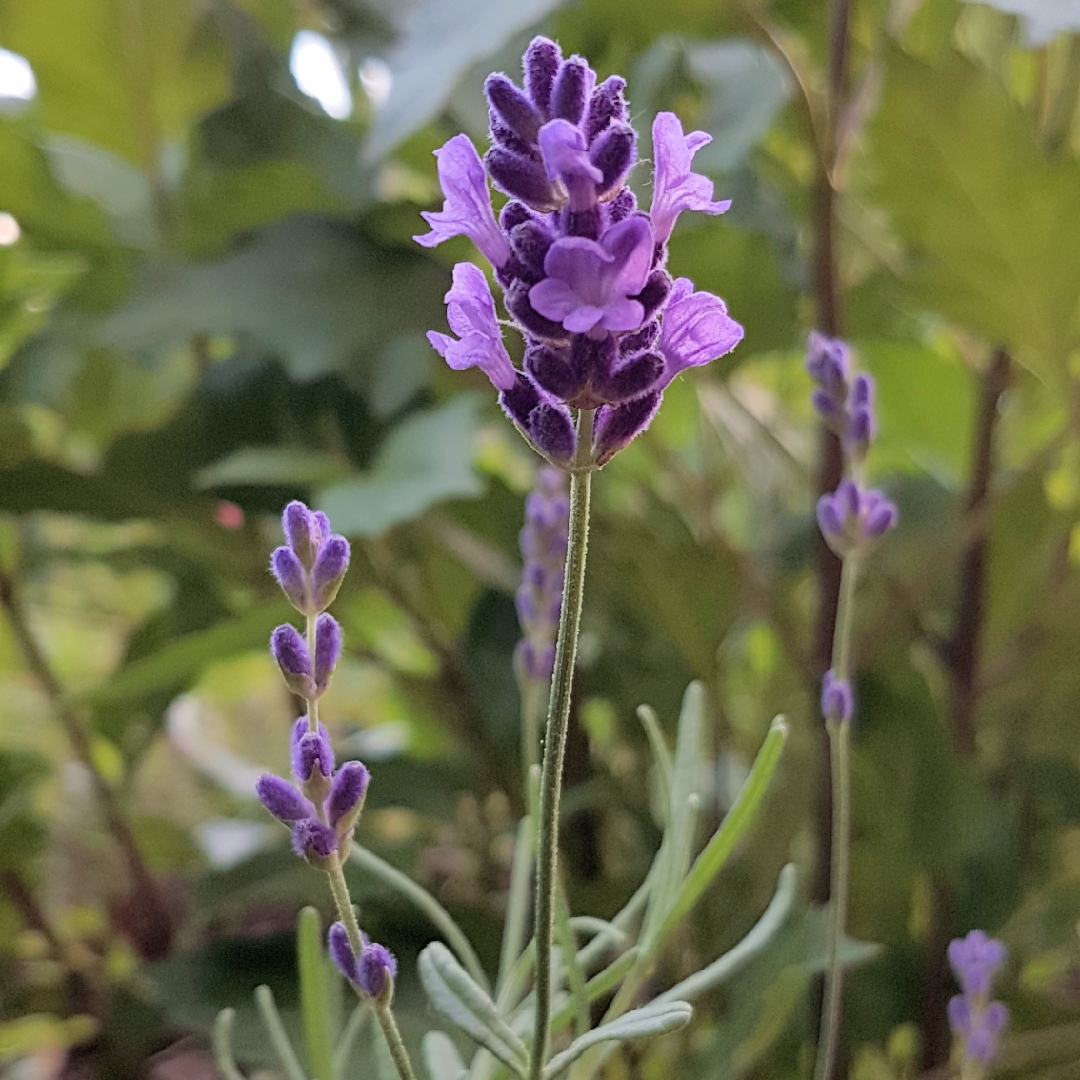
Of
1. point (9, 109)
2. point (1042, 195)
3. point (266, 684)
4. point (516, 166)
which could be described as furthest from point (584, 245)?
point (266, 684)

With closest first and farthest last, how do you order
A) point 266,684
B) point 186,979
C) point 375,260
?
point 186,979, point 375,260, point 266,684

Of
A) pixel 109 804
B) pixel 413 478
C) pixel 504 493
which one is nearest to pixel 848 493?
pixel 413 478

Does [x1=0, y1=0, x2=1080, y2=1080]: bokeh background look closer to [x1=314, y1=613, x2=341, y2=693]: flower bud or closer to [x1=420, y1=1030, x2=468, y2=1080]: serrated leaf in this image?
[x1=420, y1=1030, x2=468, y2=1080]: serrated leaf

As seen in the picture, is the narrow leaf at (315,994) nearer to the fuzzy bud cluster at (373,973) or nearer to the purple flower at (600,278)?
the fuzzy bud cluster at (373,973)

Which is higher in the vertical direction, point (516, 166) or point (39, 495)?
point (516, 166)

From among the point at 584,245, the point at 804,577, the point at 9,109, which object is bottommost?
the point at 804,577

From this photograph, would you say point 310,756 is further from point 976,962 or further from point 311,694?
point 976,962

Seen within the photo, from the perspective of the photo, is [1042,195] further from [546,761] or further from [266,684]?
[266,684]
